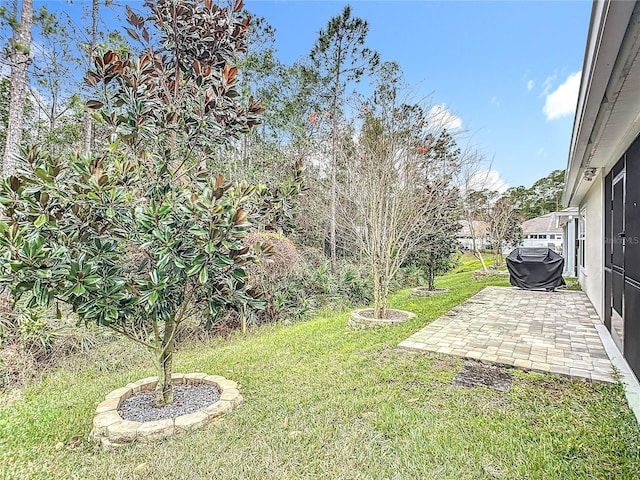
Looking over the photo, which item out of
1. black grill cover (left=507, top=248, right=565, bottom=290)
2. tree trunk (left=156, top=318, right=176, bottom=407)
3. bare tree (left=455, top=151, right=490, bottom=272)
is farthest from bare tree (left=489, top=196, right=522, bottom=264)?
tree trunk (left=156, top=318, right=176, bottom=407)

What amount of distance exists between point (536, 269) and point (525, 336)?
6988 millimetres

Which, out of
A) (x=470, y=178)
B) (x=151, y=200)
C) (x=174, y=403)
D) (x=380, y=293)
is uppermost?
(x=470, y=178)

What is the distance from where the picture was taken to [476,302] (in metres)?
9.61

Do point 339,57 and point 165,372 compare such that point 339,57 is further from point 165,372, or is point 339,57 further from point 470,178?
point 165,372

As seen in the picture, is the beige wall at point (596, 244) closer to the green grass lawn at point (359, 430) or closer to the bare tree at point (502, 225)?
the green grass lawn at point (359, 430)

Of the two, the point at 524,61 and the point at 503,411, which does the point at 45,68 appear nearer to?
the point at 503,411

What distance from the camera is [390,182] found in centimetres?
775

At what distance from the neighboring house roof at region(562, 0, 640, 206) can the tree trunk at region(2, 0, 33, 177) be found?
25.2 feet

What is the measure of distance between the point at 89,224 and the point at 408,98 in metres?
7.41

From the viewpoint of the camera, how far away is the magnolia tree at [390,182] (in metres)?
7.68

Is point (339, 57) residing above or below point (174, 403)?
above

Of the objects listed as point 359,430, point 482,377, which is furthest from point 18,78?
point 482,377

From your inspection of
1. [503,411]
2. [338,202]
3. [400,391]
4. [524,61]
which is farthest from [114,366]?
[524,61]

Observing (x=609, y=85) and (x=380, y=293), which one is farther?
(x=380, y=293)
